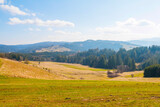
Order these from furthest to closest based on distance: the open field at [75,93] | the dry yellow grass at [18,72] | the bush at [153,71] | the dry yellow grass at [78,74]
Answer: the bush at [153,71] → the dry yellow grass at [78,74] → the dry yellow grass at [18,72] → the open field at [75,93]

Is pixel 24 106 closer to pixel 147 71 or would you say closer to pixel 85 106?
pixel 85 106

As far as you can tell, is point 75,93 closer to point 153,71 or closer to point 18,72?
point 18,72

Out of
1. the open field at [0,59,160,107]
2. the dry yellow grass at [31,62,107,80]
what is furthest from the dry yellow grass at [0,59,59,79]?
the dry yellow grass at [31,62,107,80]

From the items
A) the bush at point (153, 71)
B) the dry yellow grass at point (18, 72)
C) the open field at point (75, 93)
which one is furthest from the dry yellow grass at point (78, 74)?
the bush at point (153, 71)

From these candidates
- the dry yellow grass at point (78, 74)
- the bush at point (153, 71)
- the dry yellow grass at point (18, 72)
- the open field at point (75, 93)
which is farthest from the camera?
the bush at point (153, 71)

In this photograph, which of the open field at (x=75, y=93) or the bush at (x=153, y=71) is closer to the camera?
the open field at (x=75, y=93)

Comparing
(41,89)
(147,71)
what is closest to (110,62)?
(147,71)

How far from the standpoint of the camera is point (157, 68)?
7575 cm

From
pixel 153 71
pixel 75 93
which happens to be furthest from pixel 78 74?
pixel 75 93

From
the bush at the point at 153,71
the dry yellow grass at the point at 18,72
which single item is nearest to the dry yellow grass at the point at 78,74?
the dry yellow grass at the point at 18,72

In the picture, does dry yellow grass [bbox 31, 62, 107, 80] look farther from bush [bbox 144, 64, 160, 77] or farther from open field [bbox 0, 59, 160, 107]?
bush [bbox 144, 64, 160, 77]

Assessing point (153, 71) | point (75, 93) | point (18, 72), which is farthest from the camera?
point (153, 71)

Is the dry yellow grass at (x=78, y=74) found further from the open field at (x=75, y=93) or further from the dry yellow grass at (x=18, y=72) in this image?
the open field at (x=75, y=93)

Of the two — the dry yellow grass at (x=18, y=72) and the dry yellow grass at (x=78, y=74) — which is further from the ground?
the dry yellow grass at (x=18, y=72)
